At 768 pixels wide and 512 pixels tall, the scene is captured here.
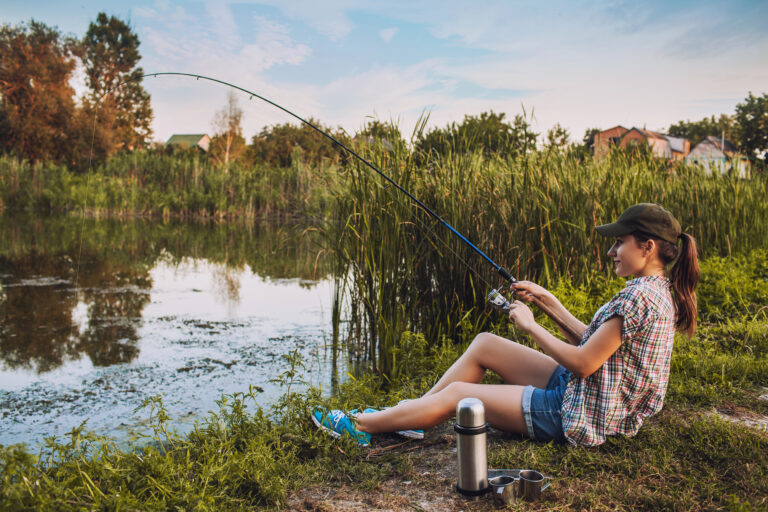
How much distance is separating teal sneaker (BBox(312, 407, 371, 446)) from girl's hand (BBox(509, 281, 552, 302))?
38.8 inches

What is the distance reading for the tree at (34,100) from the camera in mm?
24469

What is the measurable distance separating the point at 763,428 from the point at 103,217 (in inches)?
839

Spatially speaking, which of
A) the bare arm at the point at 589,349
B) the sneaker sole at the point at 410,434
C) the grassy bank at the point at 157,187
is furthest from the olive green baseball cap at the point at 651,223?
the grassy bank at the point at 157,187

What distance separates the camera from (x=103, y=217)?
20.4 meters

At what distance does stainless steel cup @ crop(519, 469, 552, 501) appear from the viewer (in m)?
2.09

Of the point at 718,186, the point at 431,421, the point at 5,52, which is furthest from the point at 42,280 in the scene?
the point at 5,52

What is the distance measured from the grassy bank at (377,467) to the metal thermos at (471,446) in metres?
0.07

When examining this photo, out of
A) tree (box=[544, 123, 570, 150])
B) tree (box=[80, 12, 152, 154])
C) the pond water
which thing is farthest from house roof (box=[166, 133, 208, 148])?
tree (box=[544, 123, 570, 150])

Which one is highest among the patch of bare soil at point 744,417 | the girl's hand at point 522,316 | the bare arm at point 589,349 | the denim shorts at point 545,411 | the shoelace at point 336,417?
the girl's hand at point 522,316

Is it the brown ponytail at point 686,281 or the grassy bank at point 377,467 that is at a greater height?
the brown ponytail at point 686,281

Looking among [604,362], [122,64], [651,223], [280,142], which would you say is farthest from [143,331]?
[122,64]

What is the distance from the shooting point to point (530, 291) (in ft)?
8.36

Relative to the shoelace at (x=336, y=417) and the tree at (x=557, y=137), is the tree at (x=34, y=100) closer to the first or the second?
the tree at (x=557, y=137)

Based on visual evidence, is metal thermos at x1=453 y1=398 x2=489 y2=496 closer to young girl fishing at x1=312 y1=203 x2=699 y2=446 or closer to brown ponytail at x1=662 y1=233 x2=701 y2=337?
young girl fishing at x1=312 y1=203 x2=699 y2=446
